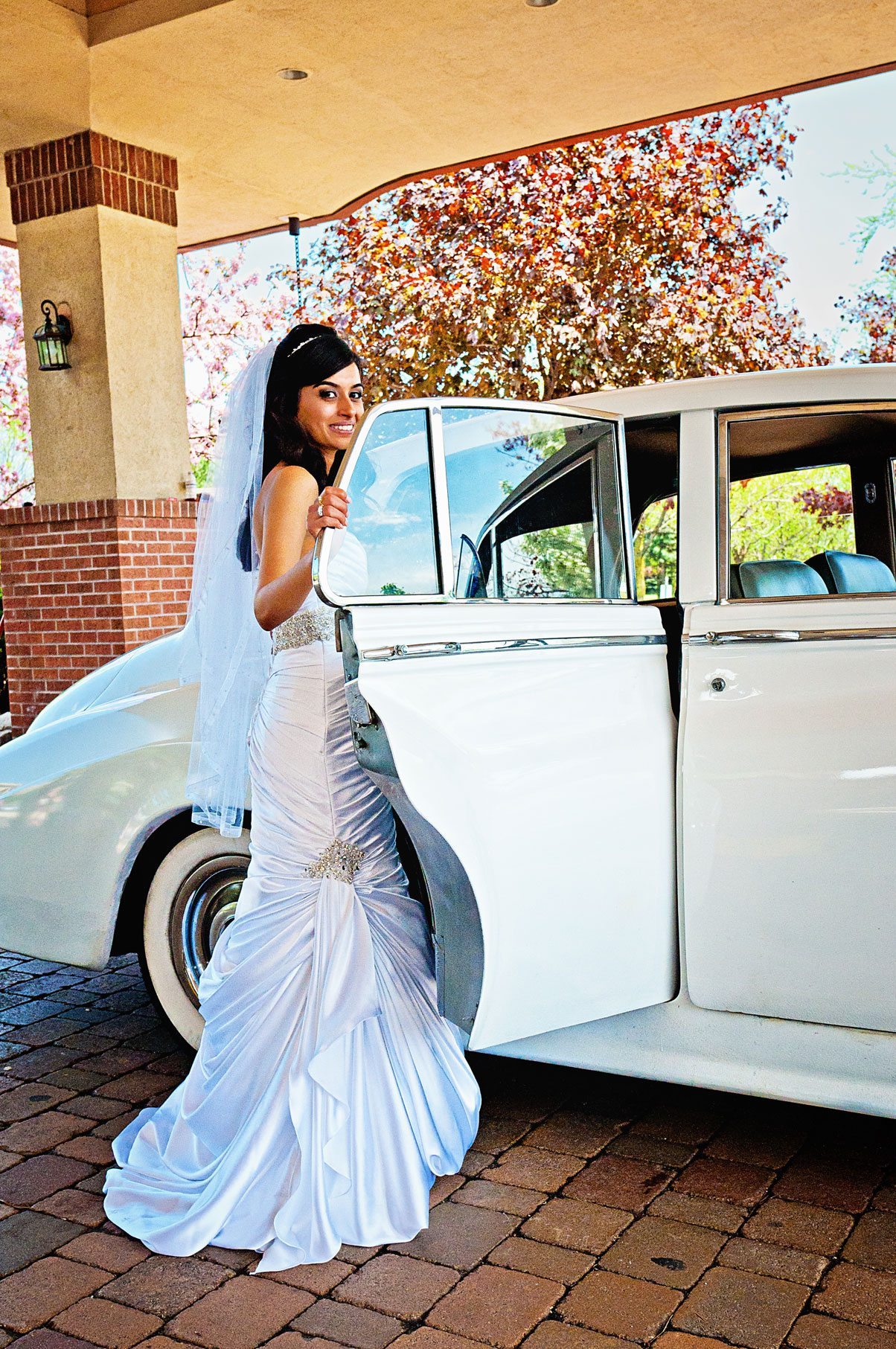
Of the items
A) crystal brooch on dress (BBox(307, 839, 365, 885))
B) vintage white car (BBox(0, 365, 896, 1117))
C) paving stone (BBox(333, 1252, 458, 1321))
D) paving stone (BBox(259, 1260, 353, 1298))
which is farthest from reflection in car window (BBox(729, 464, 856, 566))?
paving stone (BBox(259, 1260, 353, 1298))

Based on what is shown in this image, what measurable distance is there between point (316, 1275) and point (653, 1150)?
41.3 inches

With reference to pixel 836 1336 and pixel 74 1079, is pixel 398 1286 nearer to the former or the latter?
pixel 836 1336

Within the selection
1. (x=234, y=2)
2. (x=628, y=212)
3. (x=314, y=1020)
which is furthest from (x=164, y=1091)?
(x=628, y=212)

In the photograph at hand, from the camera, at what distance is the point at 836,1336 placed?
250 cm

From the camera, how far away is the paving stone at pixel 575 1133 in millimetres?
3432

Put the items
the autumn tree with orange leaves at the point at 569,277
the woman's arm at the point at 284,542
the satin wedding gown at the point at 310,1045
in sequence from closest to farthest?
the satin wedding gown at the point at 310,1045 → the woman's arm at the point at 284,542 → the autumn tree with orange leaves at the point at 569,277

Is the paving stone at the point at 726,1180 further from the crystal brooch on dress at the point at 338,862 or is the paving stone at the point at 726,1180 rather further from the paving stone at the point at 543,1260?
the crystal brooch on dress at the point at 338,862

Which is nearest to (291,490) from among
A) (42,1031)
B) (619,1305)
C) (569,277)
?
(619,1305)

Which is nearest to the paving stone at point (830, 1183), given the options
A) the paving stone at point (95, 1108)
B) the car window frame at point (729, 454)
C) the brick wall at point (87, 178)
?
the car window frame at point (729, 454)

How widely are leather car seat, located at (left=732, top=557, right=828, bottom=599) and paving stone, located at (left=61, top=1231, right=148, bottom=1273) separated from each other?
228 centimetres

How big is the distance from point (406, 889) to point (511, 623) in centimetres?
90

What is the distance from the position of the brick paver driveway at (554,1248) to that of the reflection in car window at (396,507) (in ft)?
5.26

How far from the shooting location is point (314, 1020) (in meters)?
3.17

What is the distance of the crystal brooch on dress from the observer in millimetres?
3312
